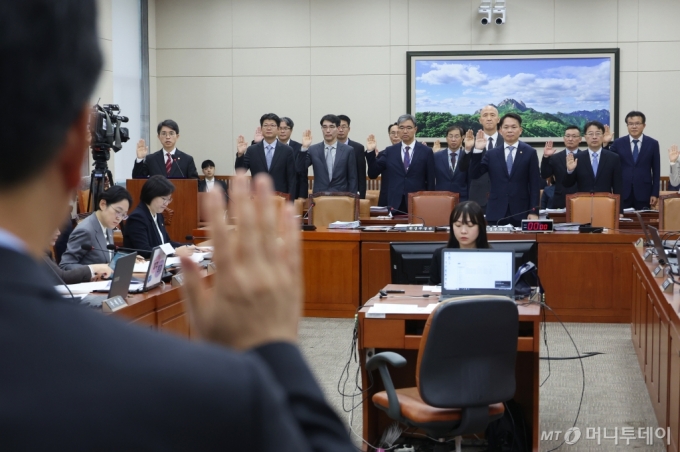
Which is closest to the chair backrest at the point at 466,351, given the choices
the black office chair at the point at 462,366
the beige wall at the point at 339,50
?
the black office chair at the point at 462,366

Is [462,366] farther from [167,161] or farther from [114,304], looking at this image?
[167,161]

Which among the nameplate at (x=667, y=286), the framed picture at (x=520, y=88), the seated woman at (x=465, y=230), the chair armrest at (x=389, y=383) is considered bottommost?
the chair armrest at (x=389, y=383)

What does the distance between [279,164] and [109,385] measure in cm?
897

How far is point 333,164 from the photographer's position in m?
9.03

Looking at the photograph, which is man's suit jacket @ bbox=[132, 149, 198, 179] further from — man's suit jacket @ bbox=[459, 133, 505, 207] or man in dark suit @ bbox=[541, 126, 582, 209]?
man in dark suit @ bbox=[541, 126, 582, 209]

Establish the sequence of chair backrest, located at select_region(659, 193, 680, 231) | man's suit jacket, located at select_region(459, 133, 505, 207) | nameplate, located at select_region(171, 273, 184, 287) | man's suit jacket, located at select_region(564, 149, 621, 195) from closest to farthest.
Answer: nameplate, located at select_region(171, 273, 184, 287), chair backrest, located at select_region(659, 193, 680, 231), man's suit jacket, located at select_region(564, 149, 621, 195), man's suit jacket, located at select_region(459, 133, 505, 207)

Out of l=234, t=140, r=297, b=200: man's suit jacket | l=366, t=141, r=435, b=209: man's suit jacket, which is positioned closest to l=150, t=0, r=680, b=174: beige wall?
l=234, t=140, r=297, b=200: man's suit jacket

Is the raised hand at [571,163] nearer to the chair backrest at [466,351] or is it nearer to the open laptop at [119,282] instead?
the chair backrest at [466,351]

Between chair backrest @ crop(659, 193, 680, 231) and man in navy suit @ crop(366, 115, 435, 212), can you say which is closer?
chair backrest @ crop(659, 193, 680, 231)

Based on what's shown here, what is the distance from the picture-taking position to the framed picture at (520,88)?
1213 centimetres

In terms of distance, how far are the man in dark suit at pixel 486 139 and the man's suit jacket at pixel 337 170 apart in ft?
4.42

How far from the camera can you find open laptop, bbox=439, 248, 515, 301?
4.30 meters

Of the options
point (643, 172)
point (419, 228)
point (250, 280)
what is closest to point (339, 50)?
point (643, 172)

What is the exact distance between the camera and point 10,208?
57 centimetres
